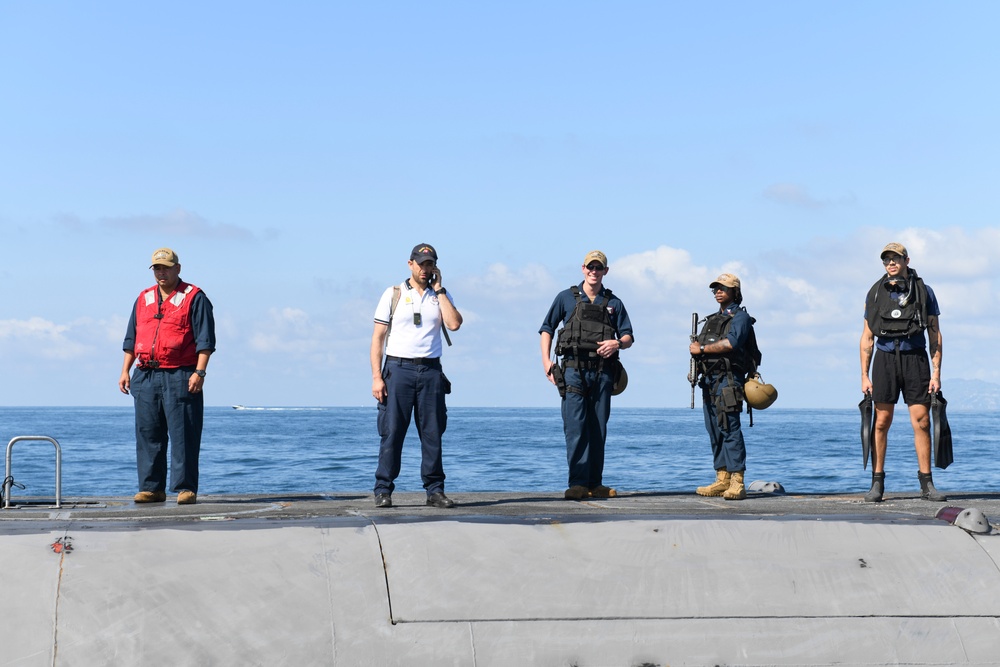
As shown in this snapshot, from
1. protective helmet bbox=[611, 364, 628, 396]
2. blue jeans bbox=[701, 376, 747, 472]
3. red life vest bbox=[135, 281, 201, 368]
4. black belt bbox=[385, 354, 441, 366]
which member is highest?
red life vest bbox=[135, 281, 201, 368]

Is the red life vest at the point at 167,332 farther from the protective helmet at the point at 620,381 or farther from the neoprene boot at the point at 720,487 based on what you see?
the neoprene boot at the point at 720,487

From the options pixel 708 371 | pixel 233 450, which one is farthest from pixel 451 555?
pixel 233 450

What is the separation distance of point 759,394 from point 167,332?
5.09 metres

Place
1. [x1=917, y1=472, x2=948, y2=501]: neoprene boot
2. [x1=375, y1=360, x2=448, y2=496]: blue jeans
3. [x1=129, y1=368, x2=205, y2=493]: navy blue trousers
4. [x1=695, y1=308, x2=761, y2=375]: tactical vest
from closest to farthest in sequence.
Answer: [x1=375, y1=360, x2=448, y2=496]: blue jeans, [x1=129, y1=368, x2=205, y2=493]: navy blue trousers, [x1=917, y1=472, x2=948, y2=501]: neoprene boot, [x1=695, y1=308, x2=761, y2=375]: tactical vest

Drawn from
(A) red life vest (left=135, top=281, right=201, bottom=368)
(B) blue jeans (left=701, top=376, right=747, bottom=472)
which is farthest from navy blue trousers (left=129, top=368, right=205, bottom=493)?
(B) blue jeans (left=701, top=376, right=747, bottom=472)

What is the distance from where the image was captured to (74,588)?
16.0 ft

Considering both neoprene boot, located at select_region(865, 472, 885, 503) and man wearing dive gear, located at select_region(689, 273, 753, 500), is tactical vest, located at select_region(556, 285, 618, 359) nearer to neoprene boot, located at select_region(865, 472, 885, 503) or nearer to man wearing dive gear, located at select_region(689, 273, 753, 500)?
man wearing dive gear, located at select_region(689, 273, 753, 500)

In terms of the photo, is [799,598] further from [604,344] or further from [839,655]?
[604,344]

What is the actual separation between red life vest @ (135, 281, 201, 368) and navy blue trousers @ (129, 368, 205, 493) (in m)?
0.10

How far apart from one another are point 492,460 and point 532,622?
3334 cm

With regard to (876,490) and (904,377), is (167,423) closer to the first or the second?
(876,490)

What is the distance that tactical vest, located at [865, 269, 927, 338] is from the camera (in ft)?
28.6

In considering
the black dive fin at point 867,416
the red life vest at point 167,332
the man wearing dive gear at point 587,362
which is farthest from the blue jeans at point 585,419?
the red life vest at point 167,332

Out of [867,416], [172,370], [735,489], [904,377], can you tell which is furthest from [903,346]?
[172,370]
